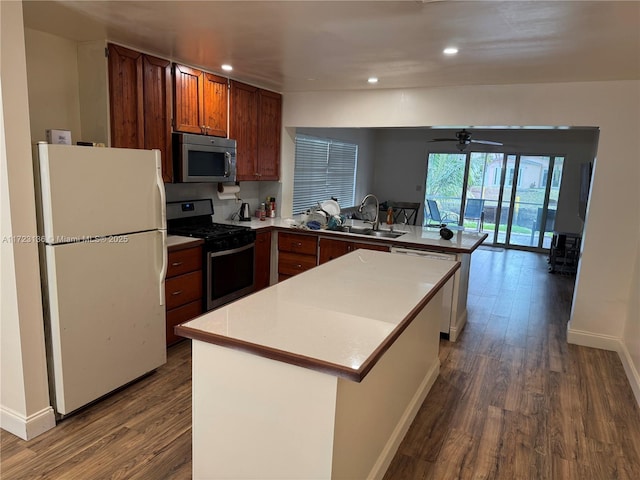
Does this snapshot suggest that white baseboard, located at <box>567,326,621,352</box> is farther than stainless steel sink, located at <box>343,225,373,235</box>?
No

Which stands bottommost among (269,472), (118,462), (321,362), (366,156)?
(118,462)

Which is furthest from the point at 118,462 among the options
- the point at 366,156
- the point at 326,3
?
the point at 366,156

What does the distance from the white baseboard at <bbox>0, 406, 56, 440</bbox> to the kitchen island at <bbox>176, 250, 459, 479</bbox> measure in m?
1.12

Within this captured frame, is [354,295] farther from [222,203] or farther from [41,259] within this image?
[222,203]

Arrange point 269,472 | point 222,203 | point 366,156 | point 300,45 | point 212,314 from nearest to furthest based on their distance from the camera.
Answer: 1. point 269,472
2. point 212,314
3. point 300,45
4. point 222,203
5. point 366,156

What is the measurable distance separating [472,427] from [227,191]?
3.22 m

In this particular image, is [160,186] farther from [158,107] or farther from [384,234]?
[384,234]

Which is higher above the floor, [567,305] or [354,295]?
[354,295]

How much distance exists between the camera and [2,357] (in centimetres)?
237

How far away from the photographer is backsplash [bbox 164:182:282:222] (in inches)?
162

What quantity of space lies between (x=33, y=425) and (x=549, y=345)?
3.90m

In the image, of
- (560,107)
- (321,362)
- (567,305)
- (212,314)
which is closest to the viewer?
(321,362)

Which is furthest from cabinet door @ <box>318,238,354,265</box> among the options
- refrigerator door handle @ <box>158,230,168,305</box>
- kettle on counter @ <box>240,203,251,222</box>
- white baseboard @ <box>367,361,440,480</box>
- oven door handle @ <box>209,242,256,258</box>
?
refrigerator door handle @ <box>158,230,168,305</box>

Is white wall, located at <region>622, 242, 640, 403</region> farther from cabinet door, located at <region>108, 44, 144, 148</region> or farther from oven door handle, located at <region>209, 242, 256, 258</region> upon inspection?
cabinet door, located at <region>108, 44, 144, 148</region>
